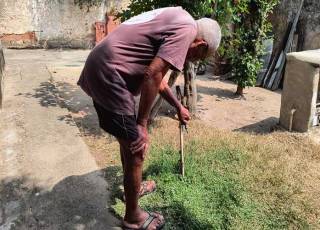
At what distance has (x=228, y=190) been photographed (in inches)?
133

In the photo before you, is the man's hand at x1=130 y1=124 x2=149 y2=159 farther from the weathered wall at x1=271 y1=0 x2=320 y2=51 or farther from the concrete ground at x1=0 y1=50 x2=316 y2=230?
the weathered wall at x1=271 y1=0 x2=320 y2=51

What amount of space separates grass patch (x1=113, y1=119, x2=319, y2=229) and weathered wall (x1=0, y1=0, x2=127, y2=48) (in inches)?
385

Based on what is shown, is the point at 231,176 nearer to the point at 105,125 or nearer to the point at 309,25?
the point at 105,125

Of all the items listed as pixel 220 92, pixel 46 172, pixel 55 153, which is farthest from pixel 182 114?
pixel 220 92

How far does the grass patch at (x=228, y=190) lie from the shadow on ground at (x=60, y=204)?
20 centimetres

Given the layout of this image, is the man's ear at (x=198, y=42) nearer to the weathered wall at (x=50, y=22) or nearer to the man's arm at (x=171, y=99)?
the man's arm at (x=171, y=99)

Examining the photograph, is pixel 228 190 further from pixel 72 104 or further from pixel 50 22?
pixel 50 22

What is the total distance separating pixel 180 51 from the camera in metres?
2.29

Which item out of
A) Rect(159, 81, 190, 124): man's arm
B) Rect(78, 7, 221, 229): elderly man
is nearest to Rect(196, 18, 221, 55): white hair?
Rect(78, 7, 221, 229): elderly man

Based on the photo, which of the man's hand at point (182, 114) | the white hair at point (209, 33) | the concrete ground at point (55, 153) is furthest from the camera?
the man's hand at point (182, 114)

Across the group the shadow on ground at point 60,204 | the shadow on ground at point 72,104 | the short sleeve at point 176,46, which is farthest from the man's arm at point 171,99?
the shadow on ground at point 72,104

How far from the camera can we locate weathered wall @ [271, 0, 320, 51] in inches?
352

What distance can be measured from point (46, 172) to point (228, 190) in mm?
1685

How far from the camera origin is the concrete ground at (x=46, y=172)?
293cm
